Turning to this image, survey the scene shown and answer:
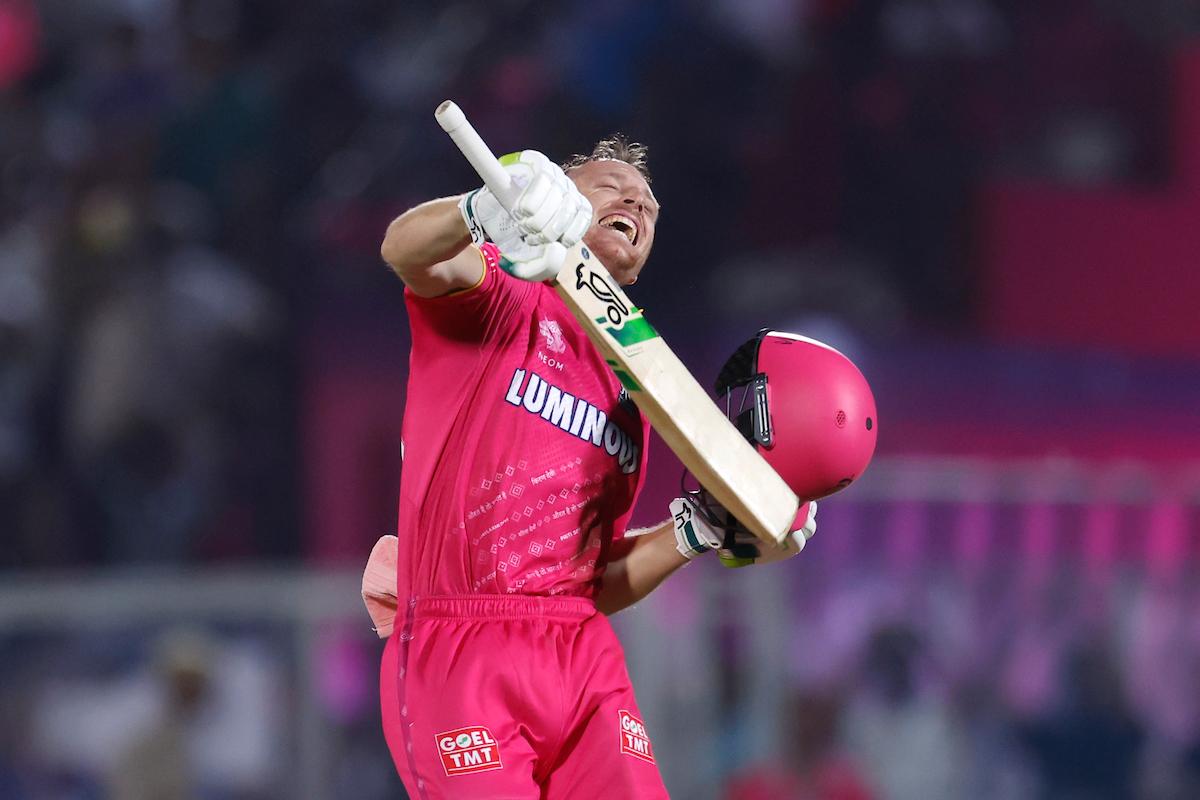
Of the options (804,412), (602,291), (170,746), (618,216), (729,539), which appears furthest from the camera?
(170,746)

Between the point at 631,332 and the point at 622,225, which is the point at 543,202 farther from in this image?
the point at 622,225

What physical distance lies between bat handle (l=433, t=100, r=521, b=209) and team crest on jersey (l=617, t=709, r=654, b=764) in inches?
42.7

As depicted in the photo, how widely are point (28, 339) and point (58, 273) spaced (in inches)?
15.6

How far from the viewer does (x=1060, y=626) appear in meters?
6.73

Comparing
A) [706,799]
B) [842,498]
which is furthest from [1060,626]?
[706,799]

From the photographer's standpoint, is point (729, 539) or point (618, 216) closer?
point (729, 539)

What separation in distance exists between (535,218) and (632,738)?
1.10 metres

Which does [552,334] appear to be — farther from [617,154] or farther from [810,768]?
[810,768]

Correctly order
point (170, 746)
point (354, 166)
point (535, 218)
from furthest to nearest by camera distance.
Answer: point (354, 166), point (170, 746), point (535, 218)

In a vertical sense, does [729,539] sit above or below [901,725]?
above

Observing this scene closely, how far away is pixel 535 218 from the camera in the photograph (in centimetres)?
271

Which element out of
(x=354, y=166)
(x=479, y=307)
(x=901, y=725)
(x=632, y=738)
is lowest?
(x=901, y=725)

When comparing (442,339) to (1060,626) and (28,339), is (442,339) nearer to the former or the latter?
(1060,626)

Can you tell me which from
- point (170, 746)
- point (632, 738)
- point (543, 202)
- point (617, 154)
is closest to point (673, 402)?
point (543, 202)
